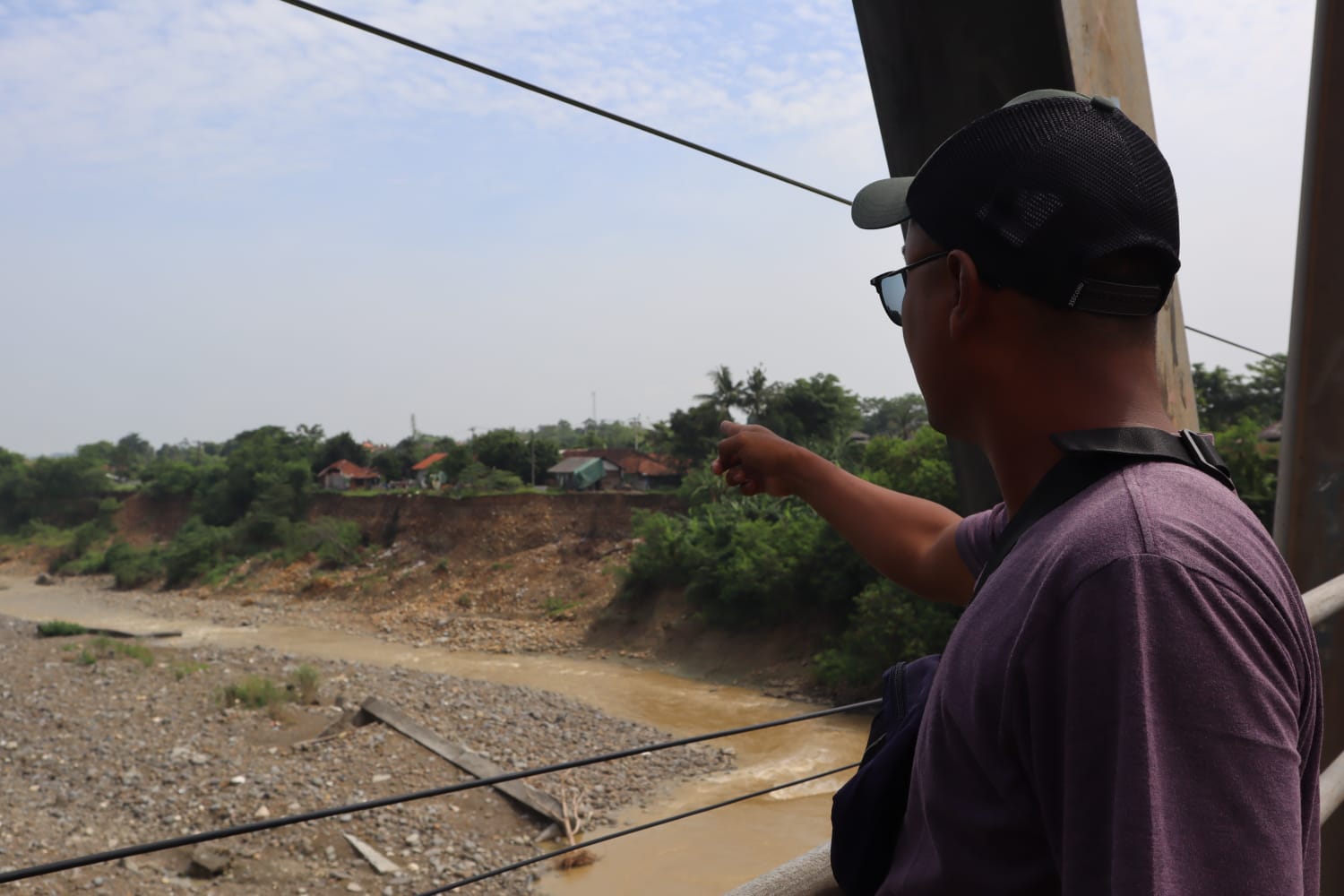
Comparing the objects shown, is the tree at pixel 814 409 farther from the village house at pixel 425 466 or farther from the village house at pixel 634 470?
the village house at pixel 425 466

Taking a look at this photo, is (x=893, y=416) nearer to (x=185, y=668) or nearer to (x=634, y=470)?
(x=634, y=470)

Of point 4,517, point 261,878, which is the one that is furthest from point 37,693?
point 4,517

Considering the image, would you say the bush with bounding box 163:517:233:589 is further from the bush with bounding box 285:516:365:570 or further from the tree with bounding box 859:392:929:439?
the tree with bounding box 859:392:929:439

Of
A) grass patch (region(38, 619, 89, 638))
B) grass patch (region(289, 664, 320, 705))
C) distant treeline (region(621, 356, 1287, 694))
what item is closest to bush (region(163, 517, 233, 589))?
grass patch (region(38, 619, 89, 638))

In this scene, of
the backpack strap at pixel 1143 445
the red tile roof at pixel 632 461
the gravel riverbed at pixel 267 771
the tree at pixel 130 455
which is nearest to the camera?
the backpack strap at pixel 1143 445

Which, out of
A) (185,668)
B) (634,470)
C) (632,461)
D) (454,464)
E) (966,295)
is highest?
(454,464)

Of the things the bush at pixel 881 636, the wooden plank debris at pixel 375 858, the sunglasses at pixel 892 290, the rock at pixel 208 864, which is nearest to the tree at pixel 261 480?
the bush at pixel 881 636

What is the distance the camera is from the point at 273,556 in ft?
99.2

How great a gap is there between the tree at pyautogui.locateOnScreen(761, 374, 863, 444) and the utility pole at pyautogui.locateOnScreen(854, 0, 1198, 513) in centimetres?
2418

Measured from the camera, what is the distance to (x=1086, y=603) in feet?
1.65

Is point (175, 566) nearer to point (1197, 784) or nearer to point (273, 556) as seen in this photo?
point (273, 556)

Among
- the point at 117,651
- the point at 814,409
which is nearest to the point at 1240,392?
the point at 814,409

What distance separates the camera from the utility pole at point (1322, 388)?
6.60ft

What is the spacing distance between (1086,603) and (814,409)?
2630 centimetres
